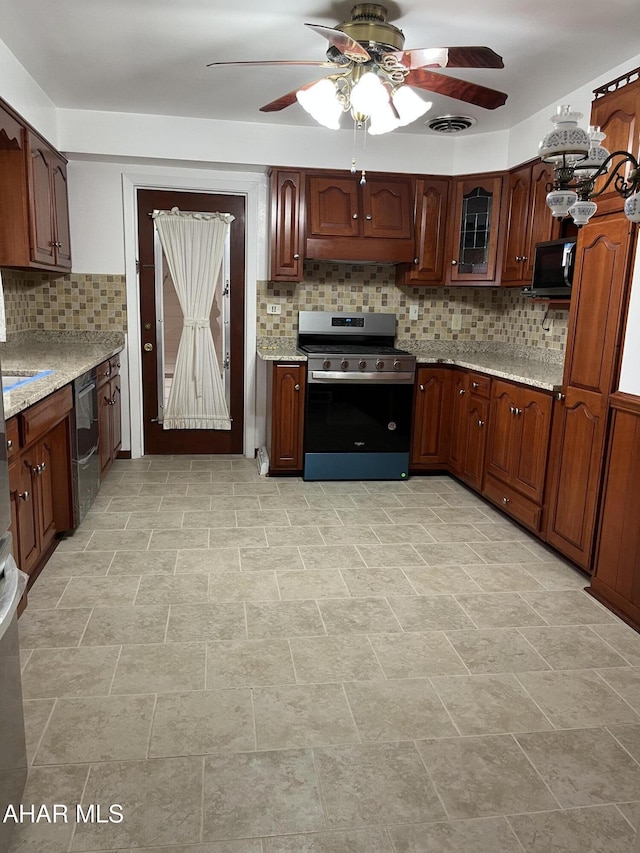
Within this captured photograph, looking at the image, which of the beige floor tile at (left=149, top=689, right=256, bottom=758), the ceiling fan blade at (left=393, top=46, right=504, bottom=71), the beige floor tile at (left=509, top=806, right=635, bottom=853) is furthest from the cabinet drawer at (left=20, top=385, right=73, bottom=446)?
the beige floor tile at (left=509, top=806, right=635, bottom=853)

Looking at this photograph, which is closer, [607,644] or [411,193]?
[607,644]

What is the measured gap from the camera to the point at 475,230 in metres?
4.55

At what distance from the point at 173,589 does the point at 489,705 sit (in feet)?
4.67

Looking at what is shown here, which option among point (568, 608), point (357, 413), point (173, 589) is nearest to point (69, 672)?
point (173, 589)

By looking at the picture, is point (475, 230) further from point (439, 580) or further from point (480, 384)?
point (439, 580)

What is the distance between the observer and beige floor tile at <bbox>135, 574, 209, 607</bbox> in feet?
8.83

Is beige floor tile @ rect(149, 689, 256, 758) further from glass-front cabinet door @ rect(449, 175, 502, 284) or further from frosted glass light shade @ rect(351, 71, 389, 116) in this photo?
glass-front cabinet door @ rect(449, 175, 502, 284)

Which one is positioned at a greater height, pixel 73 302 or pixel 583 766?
pixel 73 302

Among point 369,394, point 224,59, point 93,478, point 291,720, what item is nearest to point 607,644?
point 291,720

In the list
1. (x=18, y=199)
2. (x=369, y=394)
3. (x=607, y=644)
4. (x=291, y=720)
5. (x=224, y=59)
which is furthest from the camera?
(x=369, y=394)

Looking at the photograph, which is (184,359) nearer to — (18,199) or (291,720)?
(18,199)

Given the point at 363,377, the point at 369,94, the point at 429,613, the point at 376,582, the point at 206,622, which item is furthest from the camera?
the point at 363,377

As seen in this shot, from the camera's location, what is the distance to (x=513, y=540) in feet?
11.5

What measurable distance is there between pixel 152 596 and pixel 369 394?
2.22m
